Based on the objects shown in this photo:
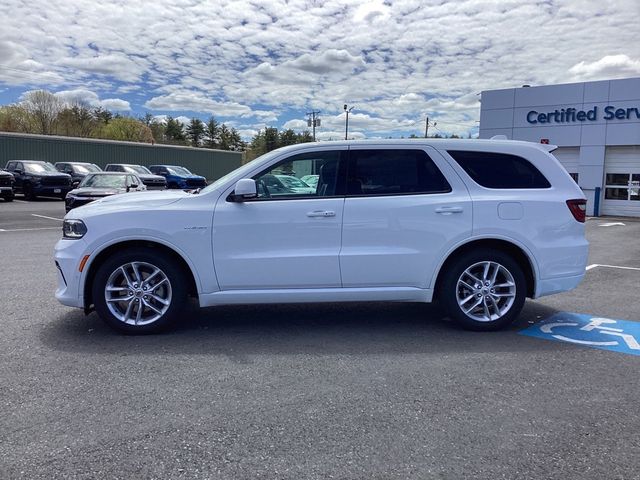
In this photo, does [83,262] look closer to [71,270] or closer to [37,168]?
[71,270]

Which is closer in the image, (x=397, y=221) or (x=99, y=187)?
(x=397, y=221)

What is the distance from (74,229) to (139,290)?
82 centimetres

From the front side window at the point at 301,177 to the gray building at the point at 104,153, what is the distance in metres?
34.8

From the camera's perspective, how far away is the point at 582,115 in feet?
77.8

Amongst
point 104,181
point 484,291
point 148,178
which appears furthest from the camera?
point 148,178

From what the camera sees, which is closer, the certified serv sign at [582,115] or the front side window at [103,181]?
the front side window at [103,181]

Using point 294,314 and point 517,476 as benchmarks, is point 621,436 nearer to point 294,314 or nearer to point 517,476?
point 517,476

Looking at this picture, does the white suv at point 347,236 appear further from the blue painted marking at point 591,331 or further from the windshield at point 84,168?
the windshield at point 84,168

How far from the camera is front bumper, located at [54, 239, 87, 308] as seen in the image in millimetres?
4805

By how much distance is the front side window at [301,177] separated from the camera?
5.03 meters

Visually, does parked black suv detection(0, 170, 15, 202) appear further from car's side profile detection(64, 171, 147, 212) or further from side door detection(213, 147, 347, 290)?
side door detection(213, 147, 347, 290)

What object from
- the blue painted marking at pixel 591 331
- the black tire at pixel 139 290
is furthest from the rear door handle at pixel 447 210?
the black tire at pixel 139 290

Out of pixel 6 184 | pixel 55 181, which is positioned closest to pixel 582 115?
pixel 55 181

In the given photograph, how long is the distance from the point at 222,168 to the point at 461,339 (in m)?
51.8
